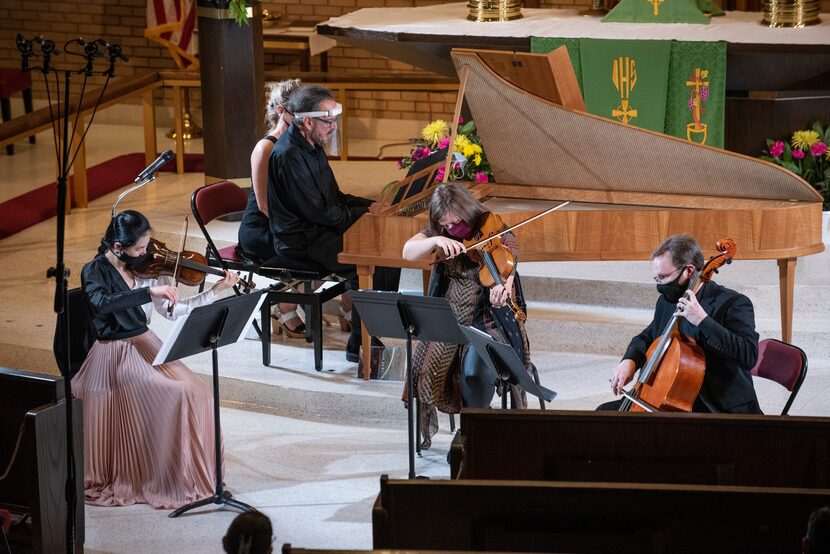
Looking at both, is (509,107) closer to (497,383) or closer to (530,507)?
(497,383)

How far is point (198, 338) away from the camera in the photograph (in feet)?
15.8

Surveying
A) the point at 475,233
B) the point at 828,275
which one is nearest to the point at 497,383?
the point at 475,233

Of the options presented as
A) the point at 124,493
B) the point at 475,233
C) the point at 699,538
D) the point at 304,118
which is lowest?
the point at 124,493

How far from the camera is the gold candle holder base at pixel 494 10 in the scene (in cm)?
814

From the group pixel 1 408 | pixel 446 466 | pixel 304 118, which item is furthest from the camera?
pixel 304 118

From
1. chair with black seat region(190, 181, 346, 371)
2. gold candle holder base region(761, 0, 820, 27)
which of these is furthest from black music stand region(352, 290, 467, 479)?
gold candle holder base region(761, 0, 820, 27)

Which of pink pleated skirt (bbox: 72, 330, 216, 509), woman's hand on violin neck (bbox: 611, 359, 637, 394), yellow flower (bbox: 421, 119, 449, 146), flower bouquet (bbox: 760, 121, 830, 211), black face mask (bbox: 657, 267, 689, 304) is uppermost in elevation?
yellow flower (bbox: 421, 119, 449, 146)

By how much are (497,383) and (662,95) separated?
299 cm

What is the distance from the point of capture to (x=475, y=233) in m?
5.20

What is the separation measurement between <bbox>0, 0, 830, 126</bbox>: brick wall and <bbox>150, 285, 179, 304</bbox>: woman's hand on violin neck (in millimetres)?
6368

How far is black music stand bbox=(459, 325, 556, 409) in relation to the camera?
4508 mm

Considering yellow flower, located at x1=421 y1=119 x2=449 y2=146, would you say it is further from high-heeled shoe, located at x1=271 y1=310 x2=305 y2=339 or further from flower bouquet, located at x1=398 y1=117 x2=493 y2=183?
high-heeled shoe, located at x1=271 y1=310 x2=305 y2=339

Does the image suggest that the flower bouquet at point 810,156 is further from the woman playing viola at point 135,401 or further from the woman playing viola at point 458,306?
the woman playing viola at point 135,401

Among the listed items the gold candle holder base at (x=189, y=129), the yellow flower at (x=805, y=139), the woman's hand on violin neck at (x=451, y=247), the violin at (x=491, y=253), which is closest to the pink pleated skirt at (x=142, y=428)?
the woman's hand on violin neck at (x=451, y=247)
